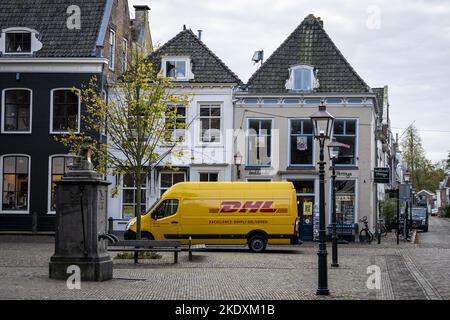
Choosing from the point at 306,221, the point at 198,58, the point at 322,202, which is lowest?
the point at 306,221

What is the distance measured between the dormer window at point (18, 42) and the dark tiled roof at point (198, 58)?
5.94m

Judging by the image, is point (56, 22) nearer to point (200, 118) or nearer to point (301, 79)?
point (200, 118)

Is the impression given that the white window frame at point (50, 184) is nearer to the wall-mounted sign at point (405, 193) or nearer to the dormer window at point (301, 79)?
the dormer window at point (301, 79)

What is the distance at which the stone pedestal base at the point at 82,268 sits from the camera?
16.2m

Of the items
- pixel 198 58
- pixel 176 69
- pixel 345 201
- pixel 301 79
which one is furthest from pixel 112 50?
pixel 345 201

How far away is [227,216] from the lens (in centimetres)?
2756

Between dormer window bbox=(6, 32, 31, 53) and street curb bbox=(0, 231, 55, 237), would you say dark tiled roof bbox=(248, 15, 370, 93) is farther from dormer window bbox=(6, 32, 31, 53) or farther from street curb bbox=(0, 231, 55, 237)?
street curb bbox=(0, 231, 55, 237)

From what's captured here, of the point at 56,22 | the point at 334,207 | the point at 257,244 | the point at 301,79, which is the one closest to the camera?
the point at 334,207

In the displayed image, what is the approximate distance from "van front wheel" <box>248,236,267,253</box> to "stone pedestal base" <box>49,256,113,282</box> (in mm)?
11577

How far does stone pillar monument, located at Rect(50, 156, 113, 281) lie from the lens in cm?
1631

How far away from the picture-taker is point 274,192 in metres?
27.6

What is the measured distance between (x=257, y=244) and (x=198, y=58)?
12.7m
